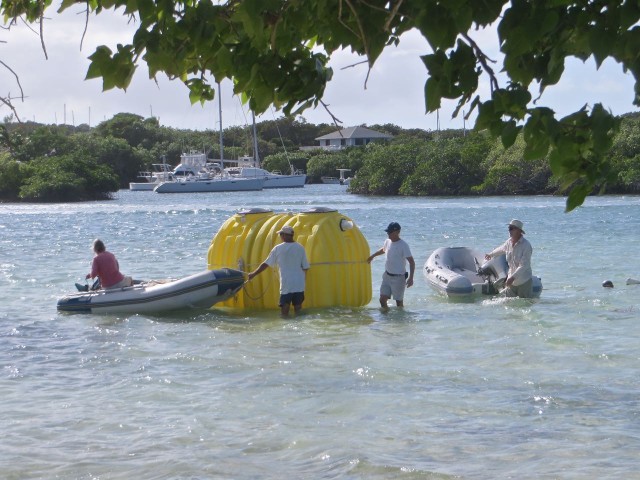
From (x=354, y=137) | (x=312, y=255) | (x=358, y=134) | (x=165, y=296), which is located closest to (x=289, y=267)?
(x=312, y=255)

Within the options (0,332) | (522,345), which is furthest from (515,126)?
(0,332)

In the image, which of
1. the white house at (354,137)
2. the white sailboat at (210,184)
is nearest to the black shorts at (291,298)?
the white sailboat at (210,184)

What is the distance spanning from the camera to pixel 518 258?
1280 cm

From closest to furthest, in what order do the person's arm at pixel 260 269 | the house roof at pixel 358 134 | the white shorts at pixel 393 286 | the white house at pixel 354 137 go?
the person's arm at pixel 260 269 → the white shorts at pixel 393 286 → the house roof at pixel 358 134 → the white house at pixel 354 137

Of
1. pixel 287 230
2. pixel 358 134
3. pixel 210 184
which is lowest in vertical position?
pixel 287 230

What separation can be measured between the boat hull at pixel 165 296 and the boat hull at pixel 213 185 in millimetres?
59641

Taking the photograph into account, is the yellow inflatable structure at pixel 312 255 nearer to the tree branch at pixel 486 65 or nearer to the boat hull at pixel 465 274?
the boat hull at pixel 465 274

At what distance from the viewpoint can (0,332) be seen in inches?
484

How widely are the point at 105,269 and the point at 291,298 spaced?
2755 mm

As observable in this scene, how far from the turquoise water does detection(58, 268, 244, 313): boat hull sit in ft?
0.68

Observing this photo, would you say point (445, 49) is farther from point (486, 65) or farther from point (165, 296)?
point (165, 296)

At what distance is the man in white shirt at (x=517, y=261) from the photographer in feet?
41.2

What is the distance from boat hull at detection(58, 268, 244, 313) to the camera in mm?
12703

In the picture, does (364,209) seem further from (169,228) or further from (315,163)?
(315,163)
